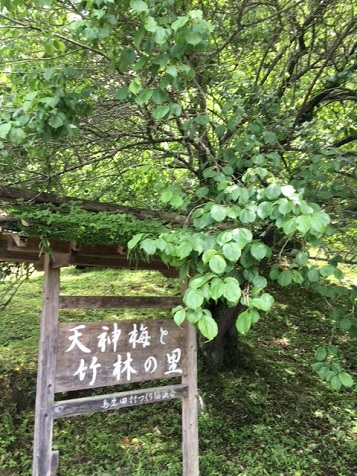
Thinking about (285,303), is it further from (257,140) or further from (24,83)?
(24,83)

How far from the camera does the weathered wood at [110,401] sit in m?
3.14

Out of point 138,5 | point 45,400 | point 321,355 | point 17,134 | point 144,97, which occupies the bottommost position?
point 45,400

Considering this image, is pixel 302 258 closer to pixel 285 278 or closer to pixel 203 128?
pixel 285 278

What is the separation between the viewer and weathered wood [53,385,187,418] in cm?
314

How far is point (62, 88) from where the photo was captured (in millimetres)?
3004

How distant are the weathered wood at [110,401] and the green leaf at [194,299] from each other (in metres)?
1.61

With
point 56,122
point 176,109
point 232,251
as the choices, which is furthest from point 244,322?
point 56,122

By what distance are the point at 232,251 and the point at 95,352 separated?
1.68 metres

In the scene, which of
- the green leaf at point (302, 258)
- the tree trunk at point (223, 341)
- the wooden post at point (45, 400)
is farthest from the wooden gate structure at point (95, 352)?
the tree trunk at point (223, 341)

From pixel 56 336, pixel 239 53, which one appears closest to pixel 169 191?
pixel 56 336

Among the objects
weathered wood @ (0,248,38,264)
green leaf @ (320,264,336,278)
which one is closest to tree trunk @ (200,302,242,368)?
green leaf @ (320,264,336,278)

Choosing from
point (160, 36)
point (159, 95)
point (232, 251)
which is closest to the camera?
point (232, 251)

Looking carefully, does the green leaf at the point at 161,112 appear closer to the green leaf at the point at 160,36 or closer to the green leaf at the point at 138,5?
the green leaf at the point at 160,36

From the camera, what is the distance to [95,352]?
3268 millimetres
